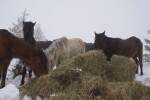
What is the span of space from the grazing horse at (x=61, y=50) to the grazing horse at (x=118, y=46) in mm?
1230

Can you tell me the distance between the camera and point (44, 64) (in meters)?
9.17

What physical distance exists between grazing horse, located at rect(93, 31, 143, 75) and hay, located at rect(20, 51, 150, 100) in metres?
4.51

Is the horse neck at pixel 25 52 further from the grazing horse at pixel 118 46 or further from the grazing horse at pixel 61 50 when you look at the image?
the grazing horse at pixel 118 46

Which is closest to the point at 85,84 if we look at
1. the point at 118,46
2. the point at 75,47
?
the point at 75,47

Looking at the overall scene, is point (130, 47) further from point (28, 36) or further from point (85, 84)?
point (85, 84)

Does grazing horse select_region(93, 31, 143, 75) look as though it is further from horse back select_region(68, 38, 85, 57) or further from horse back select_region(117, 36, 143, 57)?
horse back select_region(68, 38, 85, 57)

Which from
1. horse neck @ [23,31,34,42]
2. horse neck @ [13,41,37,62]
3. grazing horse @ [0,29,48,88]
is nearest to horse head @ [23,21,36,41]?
horse neck @ [23,31,34,42]

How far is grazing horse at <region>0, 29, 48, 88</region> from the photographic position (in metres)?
9.13

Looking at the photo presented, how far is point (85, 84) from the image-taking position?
22.4 ft

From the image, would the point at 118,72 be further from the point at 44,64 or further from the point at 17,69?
the point at 17,69

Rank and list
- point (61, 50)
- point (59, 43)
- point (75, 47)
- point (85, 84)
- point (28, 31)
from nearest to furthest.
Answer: point (85, 84), point (28, 31), point (59, 43), point (61, 50), point (75, 47)

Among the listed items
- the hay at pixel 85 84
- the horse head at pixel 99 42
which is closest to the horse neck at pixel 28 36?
the horse head at pixel 99 42

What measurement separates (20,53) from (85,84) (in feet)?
11.0

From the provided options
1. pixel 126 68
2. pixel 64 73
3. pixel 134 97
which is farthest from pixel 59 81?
pixel 126 68
